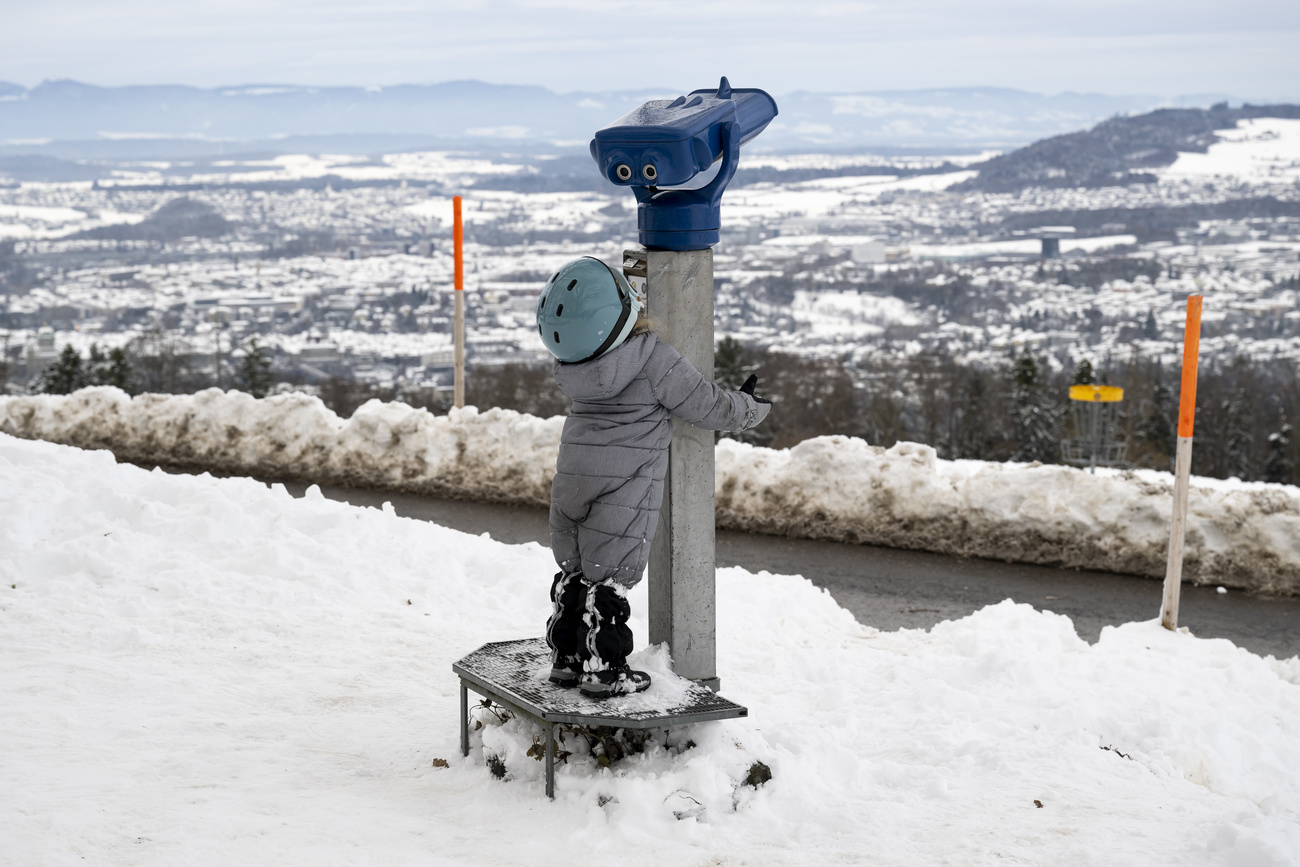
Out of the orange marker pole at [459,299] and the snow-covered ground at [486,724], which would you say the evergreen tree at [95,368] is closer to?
the orange marker pole at [459,299]

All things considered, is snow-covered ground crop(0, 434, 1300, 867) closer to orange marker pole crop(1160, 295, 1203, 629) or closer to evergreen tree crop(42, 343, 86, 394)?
orange marker pole crop(1160, 295, 1203, 629)

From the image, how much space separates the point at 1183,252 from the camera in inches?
3228

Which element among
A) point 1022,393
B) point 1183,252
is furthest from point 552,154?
point 1022,393

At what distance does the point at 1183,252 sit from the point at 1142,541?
82350mm

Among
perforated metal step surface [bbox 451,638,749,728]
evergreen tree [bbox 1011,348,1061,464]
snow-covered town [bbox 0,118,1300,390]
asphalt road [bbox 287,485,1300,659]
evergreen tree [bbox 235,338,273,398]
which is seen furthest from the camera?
snow-covered town [bbox 0,118,1300,390]

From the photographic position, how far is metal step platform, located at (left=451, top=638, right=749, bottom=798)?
381 cm

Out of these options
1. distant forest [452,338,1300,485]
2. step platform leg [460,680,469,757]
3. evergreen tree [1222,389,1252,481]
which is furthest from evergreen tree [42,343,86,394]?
evergreen tree [1222,389,1252,481]

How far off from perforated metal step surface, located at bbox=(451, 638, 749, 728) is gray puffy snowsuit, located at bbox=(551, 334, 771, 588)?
40 cm

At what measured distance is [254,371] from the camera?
35.8 metres

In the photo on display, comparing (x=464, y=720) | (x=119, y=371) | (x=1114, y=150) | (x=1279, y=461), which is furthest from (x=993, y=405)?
(x=1114, y=150)

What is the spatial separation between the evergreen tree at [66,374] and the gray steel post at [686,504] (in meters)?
30.1

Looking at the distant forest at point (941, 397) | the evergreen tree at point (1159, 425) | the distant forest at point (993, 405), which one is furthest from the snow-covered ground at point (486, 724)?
the evergreen tree at point (1159, 425)

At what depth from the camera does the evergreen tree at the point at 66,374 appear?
101 feet

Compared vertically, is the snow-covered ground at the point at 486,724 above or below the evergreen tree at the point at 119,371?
above
